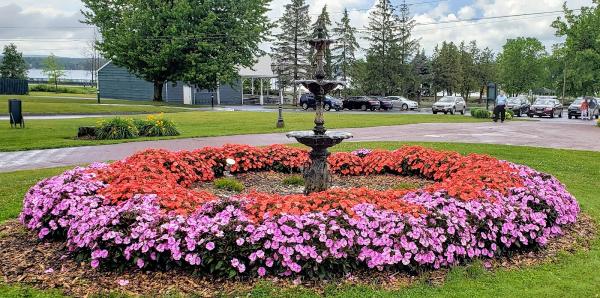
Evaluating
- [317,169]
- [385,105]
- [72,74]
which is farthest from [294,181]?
[72,74]

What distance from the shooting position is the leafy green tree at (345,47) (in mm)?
63625

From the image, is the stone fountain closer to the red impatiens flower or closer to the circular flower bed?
the red impatiens flower

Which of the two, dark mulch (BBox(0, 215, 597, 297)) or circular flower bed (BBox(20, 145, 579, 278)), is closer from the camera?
→ dark mulch (BBox(0, 215, 597, 297))

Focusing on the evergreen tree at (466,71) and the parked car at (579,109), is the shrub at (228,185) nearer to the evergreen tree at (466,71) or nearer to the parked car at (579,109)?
the parked car at (579,109)

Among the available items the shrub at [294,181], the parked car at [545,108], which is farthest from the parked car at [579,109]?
the shrub at [294,181]

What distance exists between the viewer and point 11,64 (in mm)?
69562

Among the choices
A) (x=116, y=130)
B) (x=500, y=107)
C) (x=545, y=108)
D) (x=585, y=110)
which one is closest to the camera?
(x=116, y=130)

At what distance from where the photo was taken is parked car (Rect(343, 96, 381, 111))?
46.7 metres

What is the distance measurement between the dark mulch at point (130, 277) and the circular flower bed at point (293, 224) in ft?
0.33

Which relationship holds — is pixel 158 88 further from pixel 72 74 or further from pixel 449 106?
pixel 72 74

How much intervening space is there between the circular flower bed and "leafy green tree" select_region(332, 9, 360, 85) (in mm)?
58311

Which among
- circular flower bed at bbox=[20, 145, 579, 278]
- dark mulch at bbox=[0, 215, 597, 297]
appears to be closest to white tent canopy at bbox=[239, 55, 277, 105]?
circular flower bed at bbox=[20, 145, 579, 278]

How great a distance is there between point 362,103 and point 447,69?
24100 millimetres

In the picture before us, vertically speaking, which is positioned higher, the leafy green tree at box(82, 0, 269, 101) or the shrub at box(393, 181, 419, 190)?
the leafy green tree at box(82, 0, 269, 101)
